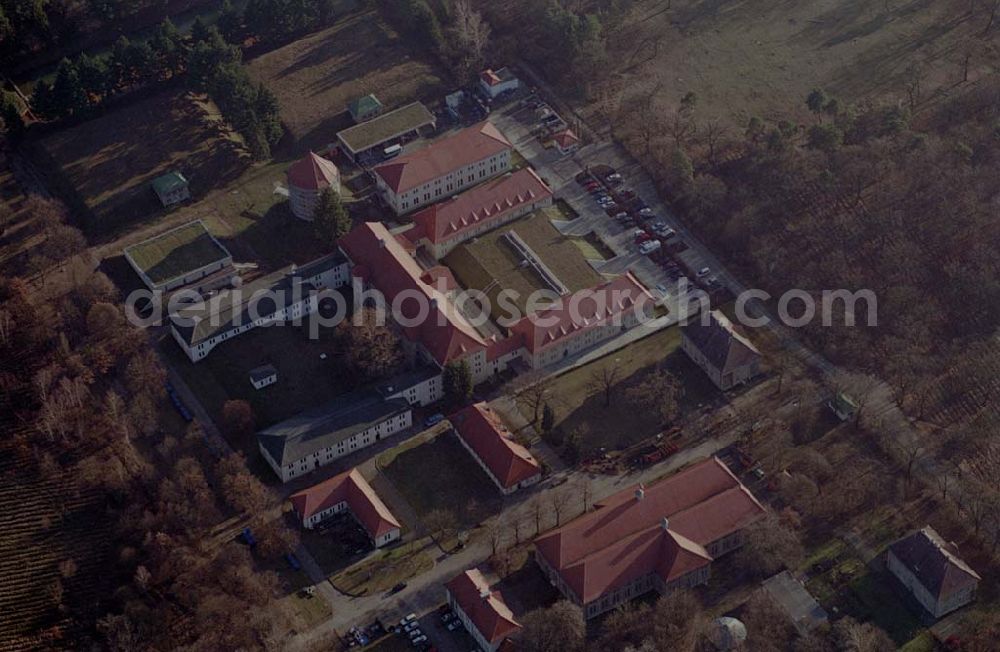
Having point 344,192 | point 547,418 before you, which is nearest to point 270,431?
point 547,418

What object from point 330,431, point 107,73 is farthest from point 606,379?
point 107,73

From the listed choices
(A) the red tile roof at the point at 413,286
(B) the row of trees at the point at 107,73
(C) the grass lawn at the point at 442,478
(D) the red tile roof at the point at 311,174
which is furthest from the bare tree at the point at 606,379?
(B) the row of trees at the point at 107,73

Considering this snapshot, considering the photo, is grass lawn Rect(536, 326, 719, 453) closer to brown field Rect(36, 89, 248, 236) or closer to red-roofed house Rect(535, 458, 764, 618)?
red-roofed house Rect(535, 458, 764, 618)

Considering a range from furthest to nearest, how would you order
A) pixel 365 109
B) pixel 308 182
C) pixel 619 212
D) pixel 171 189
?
pixel 365 109 < pixel 171 189 < pixel 619 212 < pixel 308 182

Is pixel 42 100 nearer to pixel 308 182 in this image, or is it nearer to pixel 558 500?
pixel 308 182

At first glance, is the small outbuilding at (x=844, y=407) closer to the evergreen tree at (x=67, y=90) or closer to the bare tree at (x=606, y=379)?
the bare tree at (x=606, y=379)

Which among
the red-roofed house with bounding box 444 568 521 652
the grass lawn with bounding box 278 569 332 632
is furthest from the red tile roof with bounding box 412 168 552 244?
the red-roofed house with bounding box 444 568 521 652

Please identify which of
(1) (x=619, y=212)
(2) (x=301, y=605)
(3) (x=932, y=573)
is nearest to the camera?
(3) (x=932, y=573)
